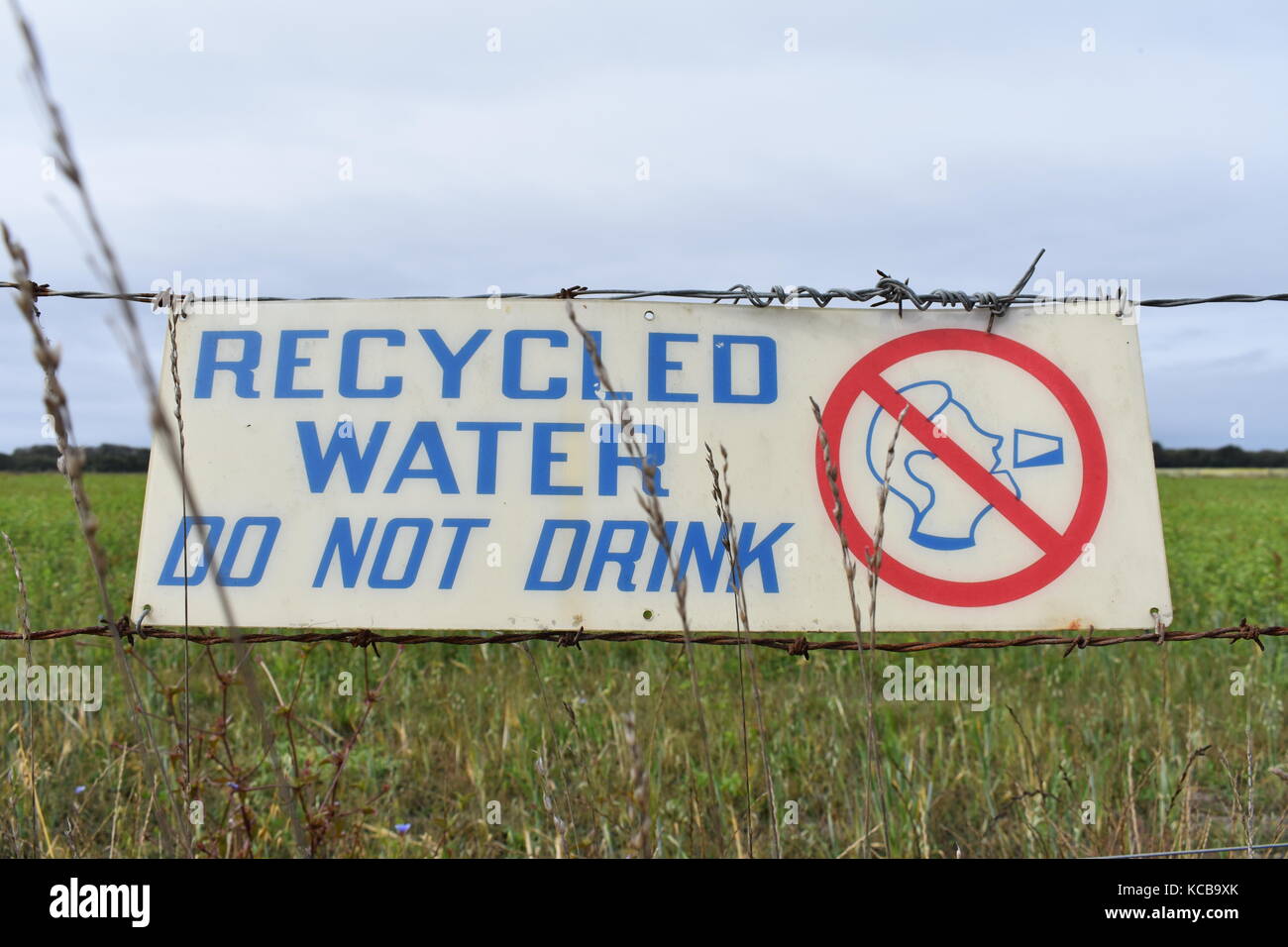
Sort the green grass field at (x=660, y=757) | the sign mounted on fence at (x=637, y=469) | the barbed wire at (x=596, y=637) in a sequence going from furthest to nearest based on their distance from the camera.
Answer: the green grass field at (x=660, y=757) < the sign mounted on fence at (x=637, y=469) < the barbed wire at (x=596, y=637)

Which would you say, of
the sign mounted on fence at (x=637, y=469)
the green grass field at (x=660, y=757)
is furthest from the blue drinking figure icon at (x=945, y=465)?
the green grass field at (x=660, y=757)

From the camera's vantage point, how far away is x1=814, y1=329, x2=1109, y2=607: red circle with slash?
2141 millimetres

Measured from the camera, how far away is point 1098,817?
270 cm

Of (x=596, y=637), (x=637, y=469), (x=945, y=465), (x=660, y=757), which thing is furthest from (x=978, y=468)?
(x=660, y=757)

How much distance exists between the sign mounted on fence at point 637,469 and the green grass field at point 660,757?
0.19 m

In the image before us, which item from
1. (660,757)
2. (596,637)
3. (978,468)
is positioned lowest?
(660,757)

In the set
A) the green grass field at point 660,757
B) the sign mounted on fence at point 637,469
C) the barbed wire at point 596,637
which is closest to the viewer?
the barbed wire at point 596,637

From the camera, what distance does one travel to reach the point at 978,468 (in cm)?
219

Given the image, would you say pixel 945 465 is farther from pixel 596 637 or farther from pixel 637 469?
pixel 596 637

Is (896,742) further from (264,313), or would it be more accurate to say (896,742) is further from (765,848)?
(264,313)

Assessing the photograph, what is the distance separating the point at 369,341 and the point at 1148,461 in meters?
1.93

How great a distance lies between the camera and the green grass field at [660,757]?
7.84ft

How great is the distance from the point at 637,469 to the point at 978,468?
817 mm

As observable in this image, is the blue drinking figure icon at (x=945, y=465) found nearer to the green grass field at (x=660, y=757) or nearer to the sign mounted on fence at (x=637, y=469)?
the sign mounted on fence at (x=637, y=469)
